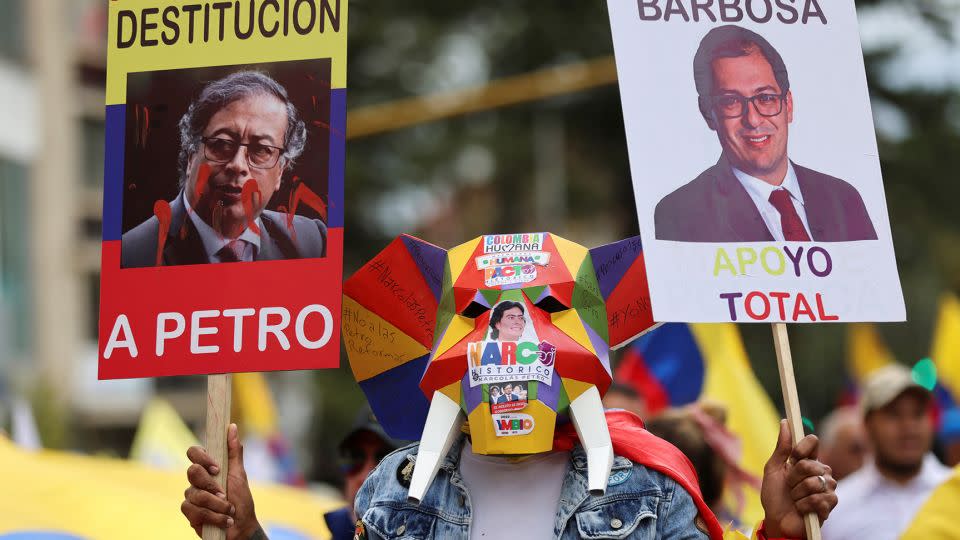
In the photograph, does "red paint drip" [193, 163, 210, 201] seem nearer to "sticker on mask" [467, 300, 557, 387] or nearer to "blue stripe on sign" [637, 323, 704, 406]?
"sticker on mask" [467, 300, 557, 387]

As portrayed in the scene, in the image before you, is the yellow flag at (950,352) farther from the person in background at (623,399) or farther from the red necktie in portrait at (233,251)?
the red necktie in portrait at (233,251)

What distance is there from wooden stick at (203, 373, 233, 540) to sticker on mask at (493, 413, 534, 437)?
2.73 ft

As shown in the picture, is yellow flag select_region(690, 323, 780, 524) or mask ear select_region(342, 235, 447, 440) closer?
mask ear select_region(342, 235, 447, 440)

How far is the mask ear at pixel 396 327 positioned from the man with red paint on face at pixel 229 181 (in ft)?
0.83

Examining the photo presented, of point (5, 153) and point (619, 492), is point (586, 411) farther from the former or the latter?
point (5, 153)

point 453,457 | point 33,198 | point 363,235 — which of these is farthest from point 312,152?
point 33,198

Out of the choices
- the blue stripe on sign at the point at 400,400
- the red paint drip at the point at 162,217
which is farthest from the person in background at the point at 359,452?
the red paint drip at the point at 162,217

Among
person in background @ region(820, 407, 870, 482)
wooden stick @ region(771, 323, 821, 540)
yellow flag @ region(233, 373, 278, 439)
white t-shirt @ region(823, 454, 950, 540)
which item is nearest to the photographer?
wooden stick @ region(771, 323, 821, 540)

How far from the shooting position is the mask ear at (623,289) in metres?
3.87

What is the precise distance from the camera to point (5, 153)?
1010 inches

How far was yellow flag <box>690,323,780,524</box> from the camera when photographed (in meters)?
6.73

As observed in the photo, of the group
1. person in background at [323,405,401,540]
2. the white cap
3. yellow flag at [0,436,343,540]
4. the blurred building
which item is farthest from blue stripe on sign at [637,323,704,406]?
the blurred building

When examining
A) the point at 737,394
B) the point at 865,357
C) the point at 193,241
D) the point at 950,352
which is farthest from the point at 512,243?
the point at 865,357

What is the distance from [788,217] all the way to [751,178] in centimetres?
15
